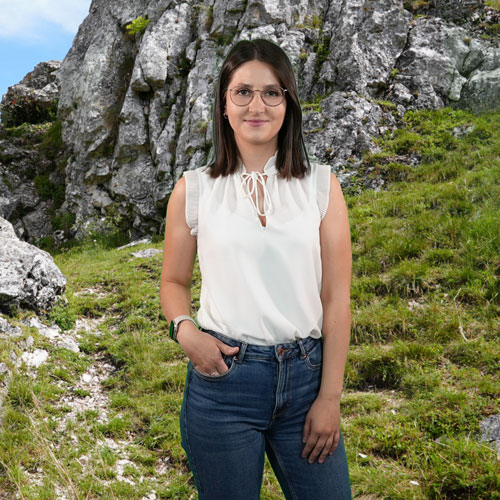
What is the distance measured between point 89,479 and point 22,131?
17.8 metres

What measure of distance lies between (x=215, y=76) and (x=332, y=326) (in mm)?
13872

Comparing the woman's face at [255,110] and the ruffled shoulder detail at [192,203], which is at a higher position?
the woman's face at [255,110]

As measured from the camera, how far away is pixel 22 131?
61.6 ft

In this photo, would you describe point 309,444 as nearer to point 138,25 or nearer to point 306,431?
point 306,431

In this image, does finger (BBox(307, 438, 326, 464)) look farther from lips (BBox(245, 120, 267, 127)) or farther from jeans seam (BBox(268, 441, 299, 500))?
lips (BBox(245, 120, 267, 127))

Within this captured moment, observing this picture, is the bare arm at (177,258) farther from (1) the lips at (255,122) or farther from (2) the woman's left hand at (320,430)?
(2) the woman's left hand at (320,430)

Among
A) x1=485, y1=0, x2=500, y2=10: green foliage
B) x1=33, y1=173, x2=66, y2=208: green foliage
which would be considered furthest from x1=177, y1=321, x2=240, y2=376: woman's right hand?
x1=33, y1=173, x2=66, y2=208: green foliage

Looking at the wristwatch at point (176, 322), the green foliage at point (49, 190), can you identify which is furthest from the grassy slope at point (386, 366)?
the green foliage at point (49, 190)

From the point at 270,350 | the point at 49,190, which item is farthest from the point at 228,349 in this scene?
the point at 49,190

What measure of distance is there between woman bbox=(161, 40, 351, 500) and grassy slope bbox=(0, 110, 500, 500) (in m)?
2.02

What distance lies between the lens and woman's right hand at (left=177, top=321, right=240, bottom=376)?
74.7 inches

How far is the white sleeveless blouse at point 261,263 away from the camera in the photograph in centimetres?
195

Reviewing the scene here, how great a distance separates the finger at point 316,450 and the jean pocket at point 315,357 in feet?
0.93

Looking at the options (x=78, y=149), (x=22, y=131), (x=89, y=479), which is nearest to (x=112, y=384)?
(x=89, y=479)
